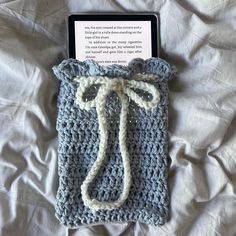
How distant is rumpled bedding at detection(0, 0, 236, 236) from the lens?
72cm

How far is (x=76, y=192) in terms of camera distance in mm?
722

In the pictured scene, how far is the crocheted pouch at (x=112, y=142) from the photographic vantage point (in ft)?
2.35

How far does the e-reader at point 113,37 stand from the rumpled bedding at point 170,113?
0.06 feet

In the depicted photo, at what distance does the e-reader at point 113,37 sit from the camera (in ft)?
2.51

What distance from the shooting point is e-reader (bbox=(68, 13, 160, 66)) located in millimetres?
765

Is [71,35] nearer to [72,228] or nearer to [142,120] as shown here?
[142,120]

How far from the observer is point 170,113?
2.49 feet

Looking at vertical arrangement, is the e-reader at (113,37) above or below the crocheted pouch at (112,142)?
above

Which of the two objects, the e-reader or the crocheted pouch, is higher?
the e-reader

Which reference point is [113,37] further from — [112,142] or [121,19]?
[112,142]

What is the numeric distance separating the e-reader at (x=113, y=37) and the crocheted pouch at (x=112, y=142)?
41 mm

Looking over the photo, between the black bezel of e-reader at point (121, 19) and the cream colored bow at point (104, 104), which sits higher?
the black bezel of e-reader at point (121, 19)

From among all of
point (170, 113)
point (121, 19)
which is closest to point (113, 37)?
point (121, 19)

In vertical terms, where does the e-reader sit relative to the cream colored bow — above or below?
above
